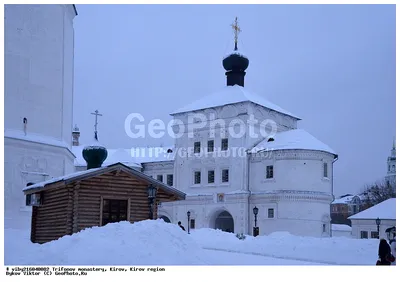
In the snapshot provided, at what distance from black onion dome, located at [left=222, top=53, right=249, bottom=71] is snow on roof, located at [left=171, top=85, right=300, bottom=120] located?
142 cm

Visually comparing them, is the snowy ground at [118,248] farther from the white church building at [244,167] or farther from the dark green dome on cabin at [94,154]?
the white church building at [244,167]

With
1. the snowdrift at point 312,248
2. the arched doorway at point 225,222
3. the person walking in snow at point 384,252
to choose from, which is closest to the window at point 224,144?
the arched doorway at point 225,222

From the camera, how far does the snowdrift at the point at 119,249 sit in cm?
1181

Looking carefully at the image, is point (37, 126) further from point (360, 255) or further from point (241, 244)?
point (360, 255)

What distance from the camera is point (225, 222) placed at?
37625mm

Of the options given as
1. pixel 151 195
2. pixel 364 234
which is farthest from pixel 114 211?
pixel 364 234

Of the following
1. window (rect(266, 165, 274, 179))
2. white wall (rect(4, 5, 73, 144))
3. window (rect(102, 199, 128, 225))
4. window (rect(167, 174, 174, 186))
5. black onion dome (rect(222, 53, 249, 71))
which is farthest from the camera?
window (rect(167, 174, 174, 186))

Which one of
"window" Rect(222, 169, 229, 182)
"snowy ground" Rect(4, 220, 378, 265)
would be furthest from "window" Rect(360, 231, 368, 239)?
"snowy ground" Rect(4, 220, 378, 265)

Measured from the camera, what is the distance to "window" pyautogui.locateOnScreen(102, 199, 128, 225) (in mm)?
14836

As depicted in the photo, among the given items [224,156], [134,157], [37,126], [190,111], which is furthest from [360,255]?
[134,157]

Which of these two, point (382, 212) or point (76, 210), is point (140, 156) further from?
point (76, 210)

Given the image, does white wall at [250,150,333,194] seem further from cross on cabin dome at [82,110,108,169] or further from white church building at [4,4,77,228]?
cross on cabin dome at [82,110,108,169]

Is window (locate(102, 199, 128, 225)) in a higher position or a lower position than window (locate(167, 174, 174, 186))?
lower

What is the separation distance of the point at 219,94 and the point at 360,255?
73.0ft
